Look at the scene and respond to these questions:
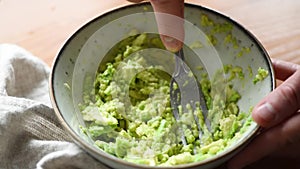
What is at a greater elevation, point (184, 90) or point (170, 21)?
point (170, 21)

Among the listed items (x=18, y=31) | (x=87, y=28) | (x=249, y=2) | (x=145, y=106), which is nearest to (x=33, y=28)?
(x=18, y=31)

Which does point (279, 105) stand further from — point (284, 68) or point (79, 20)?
point (79, 20)

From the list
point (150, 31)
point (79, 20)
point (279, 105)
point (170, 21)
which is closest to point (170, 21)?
point (170, 21)

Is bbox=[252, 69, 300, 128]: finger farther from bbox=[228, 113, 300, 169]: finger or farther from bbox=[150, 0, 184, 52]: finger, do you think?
bbox=[150, 0, 184, 52]: finger

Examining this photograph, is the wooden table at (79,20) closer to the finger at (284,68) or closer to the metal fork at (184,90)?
the finger at (284,68)

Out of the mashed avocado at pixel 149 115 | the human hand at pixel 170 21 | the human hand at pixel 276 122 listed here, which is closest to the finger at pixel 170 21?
the human hand at pixel 170 21
